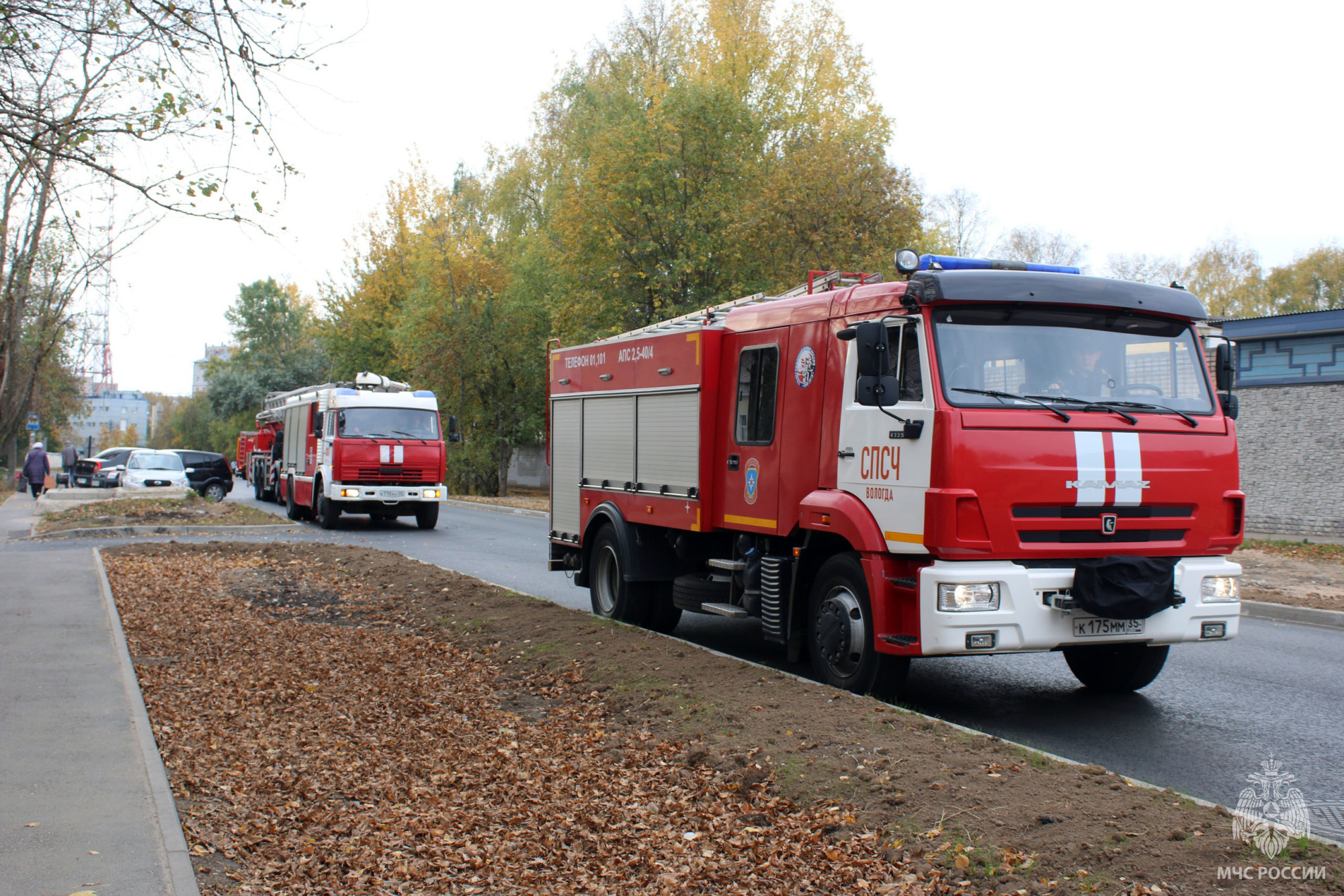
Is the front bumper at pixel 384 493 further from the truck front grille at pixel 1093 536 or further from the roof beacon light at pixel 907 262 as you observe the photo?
the truck front grille at pixel 1093 536

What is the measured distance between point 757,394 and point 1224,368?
127 inches

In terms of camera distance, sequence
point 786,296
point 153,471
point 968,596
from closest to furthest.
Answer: point 968,596 < point 786,296 < point 153,471

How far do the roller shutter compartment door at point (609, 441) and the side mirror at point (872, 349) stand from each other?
Result: 369 cm

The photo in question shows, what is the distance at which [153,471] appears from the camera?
3269 centimetres

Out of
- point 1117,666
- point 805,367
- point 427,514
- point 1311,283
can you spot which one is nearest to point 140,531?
point 427,514

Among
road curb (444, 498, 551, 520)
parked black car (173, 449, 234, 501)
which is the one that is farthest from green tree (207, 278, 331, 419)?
road curb (444, 498, 551, 520)

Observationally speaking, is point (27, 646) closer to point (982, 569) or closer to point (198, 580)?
point (198, 580)

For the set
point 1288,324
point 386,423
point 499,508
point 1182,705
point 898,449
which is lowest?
point 1182,705

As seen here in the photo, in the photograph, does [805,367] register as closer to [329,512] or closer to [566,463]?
[566,463]

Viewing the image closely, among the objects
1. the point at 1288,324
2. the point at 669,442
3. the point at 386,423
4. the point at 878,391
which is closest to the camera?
the point at 878,391

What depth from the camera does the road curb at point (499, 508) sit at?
2846 centimetres

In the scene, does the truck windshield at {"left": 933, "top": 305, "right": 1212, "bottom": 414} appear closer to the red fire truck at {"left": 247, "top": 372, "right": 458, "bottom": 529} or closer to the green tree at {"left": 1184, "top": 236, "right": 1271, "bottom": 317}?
the red fire truck at {"left": 247, "top": 372, "right": 458, "bottom": 529}

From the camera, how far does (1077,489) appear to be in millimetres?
6359

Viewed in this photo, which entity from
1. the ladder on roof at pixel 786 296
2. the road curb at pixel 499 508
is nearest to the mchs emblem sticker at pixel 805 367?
the ladder on roof at pixel 786 296
